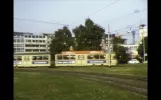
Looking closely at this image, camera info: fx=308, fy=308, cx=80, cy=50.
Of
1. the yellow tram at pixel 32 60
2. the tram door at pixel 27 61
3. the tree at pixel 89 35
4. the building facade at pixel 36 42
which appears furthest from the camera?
the building facade at pixel 36 42

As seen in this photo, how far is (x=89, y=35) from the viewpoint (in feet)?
341

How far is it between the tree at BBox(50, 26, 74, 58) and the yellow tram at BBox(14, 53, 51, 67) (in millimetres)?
45870

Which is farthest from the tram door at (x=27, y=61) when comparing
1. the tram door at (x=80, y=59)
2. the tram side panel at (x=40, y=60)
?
the tram door at (x=80, y=59)

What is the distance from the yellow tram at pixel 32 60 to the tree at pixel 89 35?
138 feet

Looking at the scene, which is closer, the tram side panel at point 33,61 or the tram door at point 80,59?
the tram side panel at point 33,61

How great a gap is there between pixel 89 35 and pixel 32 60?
4641 cm

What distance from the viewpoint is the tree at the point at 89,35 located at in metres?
102

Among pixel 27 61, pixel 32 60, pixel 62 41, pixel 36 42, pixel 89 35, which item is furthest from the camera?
pixel 36 42

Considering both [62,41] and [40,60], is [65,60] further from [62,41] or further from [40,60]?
[62,41]

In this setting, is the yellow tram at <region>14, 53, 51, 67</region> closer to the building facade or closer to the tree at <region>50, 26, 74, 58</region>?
the tree at <region>50, 26, 74, 58</region>

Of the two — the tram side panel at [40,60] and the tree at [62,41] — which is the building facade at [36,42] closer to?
the tree at [62,41]

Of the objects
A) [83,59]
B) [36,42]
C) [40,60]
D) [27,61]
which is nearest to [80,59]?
[83,59]

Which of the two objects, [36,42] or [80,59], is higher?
[36,42]
